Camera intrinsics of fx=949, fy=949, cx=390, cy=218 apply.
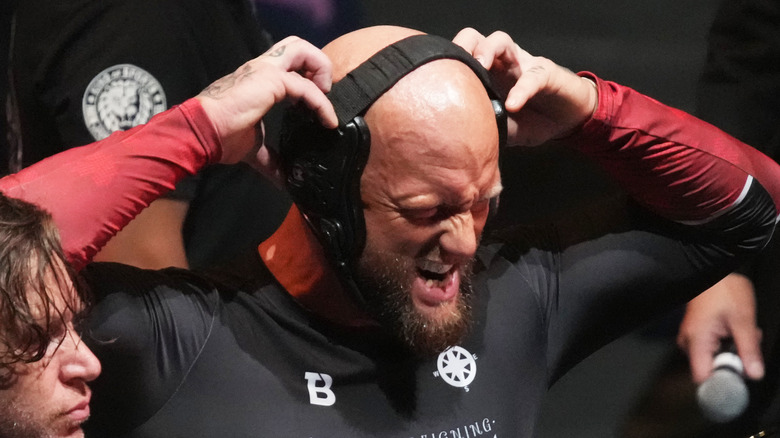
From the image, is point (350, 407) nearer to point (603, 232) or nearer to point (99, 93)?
point (603, 232)

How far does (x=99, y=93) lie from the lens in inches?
54.7

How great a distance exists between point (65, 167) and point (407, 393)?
51 cm

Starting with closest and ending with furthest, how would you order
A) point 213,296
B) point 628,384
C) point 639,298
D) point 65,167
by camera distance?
point 65,167 → point 213,296 → point 639,298 → point 628,384

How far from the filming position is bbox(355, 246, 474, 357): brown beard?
1.17 metres

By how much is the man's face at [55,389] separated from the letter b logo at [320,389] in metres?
0.29

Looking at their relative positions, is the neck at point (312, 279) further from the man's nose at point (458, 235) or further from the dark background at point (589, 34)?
the dark background at point (589, 34)

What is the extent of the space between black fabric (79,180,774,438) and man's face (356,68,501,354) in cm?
7

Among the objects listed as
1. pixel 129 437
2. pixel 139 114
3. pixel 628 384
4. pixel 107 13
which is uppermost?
pixel 107 13

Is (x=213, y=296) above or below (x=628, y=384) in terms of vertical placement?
above

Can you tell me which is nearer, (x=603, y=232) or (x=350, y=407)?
(x=350, y=407)

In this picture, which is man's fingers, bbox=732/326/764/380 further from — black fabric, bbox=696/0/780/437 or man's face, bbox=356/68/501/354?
man's face, bbox=356/68/501/354

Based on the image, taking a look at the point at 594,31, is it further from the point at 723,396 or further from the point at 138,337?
the point at 138,337

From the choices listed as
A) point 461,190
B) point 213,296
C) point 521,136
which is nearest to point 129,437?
point 213,296

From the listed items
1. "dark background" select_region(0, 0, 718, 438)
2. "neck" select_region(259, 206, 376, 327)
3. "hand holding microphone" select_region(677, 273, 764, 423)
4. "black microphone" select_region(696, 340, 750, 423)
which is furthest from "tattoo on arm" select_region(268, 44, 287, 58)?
"black microphone" select_region(696, 340, 750, 423)
